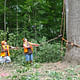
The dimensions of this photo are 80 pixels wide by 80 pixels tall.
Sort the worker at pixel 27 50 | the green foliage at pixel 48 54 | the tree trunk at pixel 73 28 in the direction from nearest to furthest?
the tree trunk at pixel 73 28 → the worker at pixel 27 50 → the green foliage at pixel 48 54

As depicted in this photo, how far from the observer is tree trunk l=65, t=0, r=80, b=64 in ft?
24.4

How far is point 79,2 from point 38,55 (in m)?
3.87

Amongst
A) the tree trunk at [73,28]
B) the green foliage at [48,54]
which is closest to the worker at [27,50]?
the green foliage at [48,54]

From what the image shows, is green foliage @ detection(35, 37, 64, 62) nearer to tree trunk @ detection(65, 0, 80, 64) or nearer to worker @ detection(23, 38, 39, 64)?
worker @ detection(23, 38, 39, 64)

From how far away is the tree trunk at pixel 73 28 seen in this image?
7.45 metres

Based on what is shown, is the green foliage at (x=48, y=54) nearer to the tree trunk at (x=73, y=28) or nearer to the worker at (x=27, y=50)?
the worker at (x=27, y=50)

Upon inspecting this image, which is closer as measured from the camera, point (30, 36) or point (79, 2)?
point (79, 2)

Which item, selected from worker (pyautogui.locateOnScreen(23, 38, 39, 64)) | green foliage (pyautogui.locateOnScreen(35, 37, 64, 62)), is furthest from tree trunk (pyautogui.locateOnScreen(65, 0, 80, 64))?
green foliage (pyautogui.locateOnScreen(35, 37, 64, 62))

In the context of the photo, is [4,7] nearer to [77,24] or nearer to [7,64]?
[7,64]

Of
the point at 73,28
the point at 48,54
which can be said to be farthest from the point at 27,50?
the point at 73,28

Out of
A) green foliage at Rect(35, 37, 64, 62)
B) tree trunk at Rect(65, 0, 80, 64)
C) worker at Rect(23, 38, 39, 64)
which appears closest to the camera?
tree trunk at Rect(65, 0, 80, 64)

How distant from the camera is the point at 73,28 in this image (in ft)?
24.8

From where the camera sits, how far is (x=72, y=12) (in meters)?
7.57

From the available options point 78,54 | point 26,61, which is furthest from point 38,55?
point 78,54
